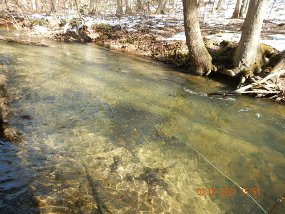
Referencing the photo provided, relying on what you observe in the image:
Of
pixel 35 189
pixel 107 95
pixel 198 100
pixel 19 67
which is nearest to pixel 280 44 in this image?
pixel 198 100

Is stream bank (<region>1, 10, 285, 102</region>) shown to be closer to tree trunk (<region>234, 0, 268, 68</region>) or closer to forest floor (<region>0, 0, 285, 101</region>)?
forest floor (<region>0, 0, 285, 101</region>)

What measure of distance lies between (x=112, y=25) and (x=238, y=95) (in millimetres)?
14082

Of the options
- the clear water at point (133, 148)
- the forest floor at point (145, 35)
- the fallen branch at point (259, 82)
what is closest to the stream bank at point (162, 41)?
the forest floor at point (145, 35)

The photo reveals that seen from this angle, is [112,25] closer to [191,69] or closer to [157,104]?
[191,69]

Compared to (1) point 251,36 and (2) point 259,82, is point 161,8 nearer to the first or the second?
(1) point 251,36

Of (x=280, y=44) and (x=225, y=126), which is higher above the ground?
(x=280, y=44)

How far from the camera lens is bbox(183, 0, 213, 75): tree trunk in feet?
38.4

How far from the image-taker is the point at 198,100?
9.38 meters

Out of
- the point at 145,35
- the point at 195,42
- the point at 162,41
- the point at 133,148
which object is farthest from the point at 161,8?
the point at 133,148
